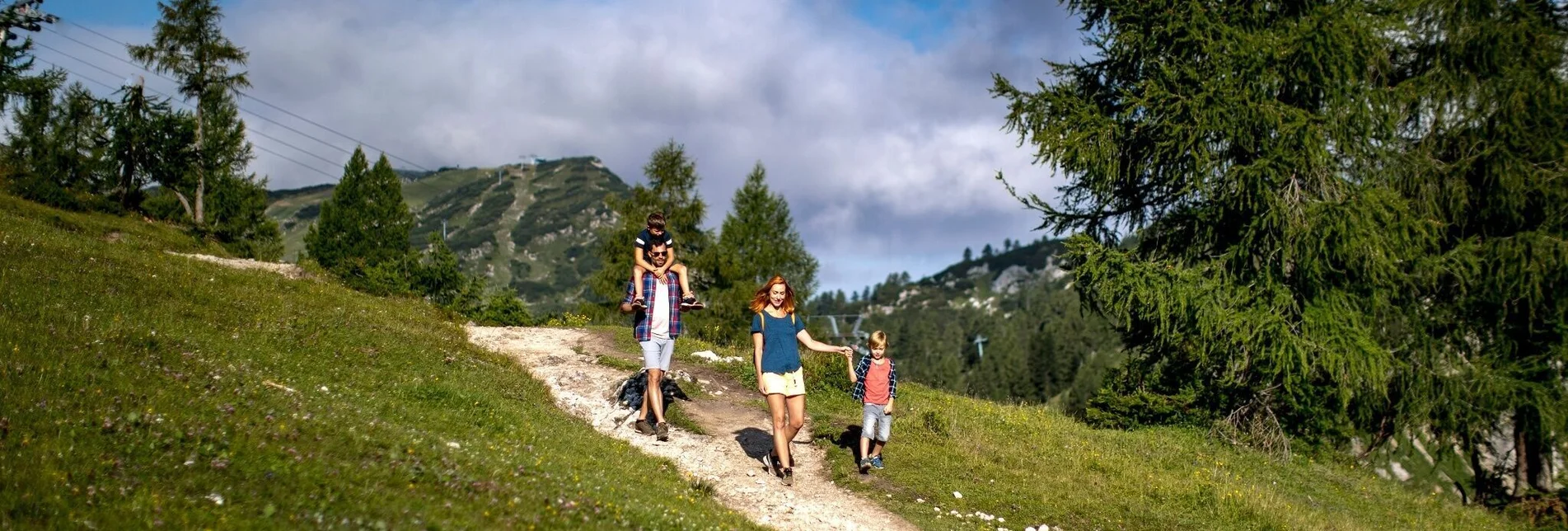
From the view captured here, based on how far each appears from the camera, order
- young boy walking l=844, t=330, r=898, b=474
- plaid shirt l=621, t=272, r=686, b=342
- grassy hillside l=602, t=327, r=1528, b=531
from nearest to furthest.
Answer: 1. grassy hillside l=602, t=327, r=1528, b=531
2. young boy walking l=844, t=330, r=898, b=474
3. plaid shirt l=621, t=272, r=686, b=342

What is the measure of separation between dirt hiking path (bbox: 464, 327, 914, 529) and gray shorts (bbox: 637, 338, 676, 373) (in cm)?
107

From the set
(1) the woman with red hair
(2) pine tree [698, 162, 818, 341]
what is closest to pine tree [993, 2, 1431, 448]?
(1) the woman with red hair

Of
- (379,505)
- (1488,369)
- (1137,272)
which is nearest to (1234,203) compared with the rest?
(1137,272)

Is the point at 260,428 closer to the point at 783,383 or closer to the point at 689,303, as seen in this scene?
the point at 783,383

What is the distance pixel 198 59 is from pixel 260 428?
1871 inches

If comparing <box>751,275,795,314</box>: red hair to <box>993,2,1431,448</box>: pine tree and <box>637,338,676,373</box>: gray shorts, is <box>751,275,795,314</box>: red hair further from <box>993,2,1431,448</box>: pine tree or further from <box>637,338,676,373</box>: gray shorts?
<box>993,2,1431,448</box>: pine tree

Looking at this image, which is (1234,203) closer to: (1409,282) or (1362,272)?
(1362,272)

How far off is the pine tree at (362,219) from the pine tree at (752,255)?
17.2 meters

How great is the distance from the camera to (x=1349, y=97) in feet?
53.6

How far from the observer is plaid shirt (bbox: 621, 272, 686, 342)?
1226cm

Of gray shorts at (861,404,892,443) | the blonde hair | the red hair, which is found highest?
the red hair

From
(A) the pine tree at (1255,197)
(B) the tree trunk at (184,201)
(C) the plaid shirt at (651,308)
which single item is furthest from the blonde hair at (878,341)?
(B) the tree trunk at (184,201)

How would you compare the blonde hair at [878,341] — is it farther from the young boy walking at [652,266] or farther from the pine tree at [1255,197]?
the pine tree at [1255,197]

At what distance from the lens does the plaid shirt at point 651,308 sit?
12.3 meters
